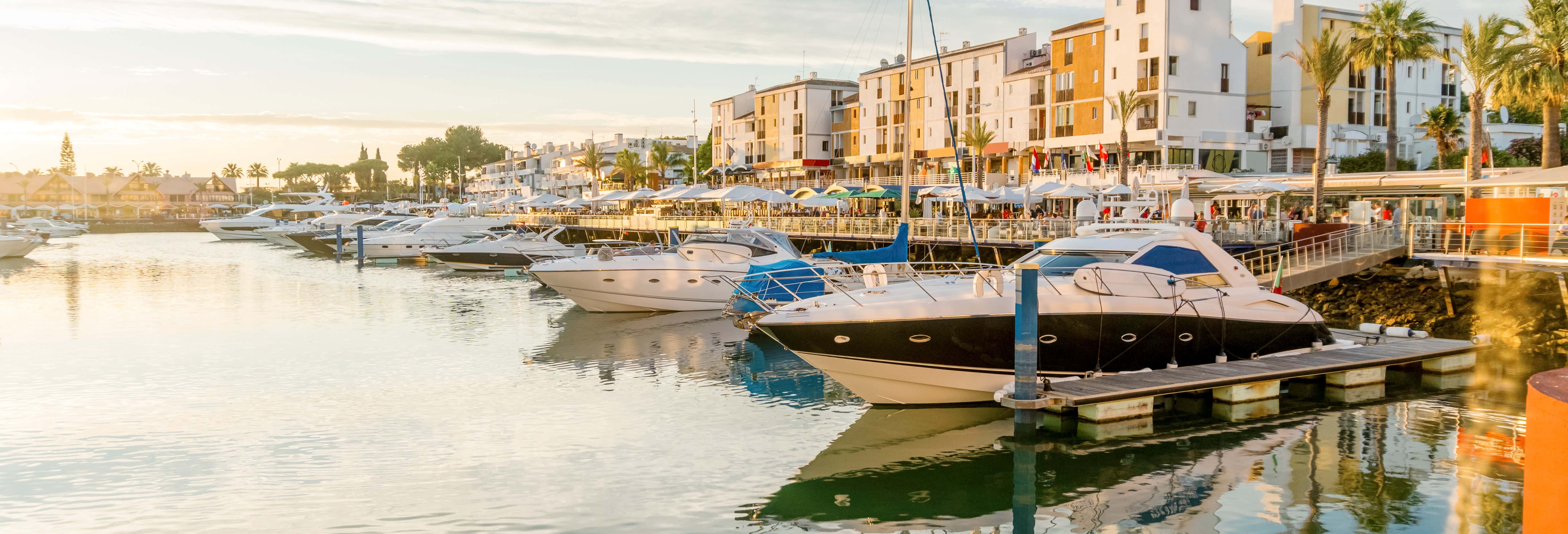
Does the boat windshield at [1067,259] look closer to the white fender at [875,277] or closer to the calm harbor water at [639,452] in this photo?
the white fender at [875,277]

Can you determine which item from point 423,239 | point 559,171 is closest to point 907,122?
point 423,239

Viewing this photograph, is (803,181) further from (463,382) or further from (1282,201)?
(463,382)

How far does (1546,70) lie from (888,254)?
22812mm

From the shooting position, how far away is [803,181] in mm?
85312

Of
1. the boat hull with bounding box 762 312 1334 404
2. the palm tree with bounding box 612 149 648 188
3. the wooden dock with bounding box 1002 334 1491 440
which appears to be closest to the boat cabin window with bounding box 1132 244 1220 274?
the boat hull with bounding box 762 312 1334 404

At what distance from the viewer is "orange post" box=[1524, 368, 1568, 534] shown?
607 centimetres

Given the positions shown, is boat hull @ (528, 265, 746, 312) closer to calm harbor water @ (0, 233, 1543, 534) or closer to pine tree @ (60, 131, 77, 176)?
calm harbor water @ (0, 233, 1543, 534)

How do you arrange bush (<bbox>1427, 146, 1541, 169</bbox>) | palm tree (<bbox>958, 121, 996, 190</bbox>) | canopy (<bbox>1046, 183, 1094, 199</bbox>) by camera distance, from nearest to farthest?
canopy (<bbox>1046, 183, 1094, 199</bbox>)
bush (<bbox>1427, 146, 1541, 169</bbox>)
palm tree (<bbox>958, 121, 996, 190</bbox>)

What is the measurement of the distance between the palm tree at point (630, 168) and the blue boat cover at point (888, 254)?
74.0 m

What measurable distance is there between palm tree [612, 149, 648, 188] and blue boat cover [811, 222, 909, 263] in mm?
74045

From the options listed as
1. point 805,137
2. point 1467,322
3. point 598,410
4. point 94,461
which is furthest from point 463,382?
point 805,137

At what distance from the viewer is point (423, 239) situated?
177 ft

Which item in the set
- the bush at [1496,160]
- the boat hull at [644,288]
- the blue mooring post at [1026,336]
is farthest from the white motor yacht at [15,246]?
the bush at [1496,160]

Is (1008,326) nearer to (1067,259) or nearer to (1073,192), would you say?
(1067,259)
